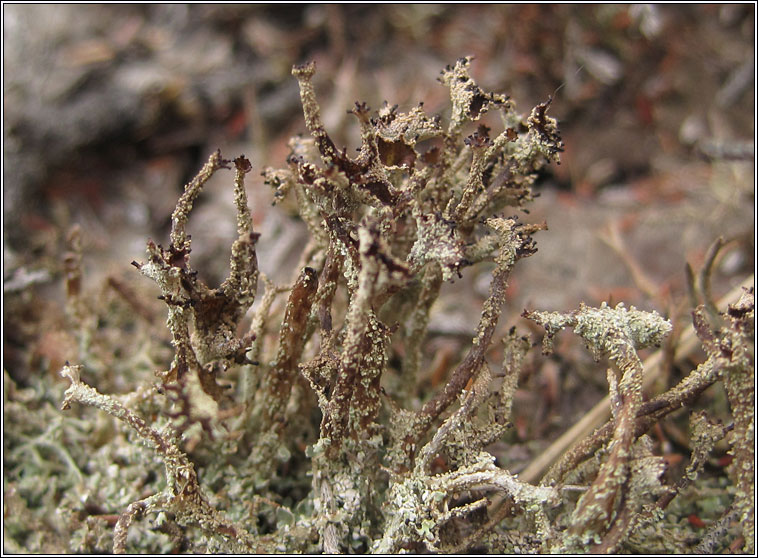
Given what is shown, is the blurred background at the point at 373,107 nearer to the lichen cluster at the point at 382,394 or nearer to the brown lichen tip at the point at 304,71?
the lichen cluster at the point at 382,394

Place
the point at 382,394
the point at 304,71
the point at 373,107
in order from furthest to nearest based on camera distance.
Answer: the point at 373,107, the point at 382,394, the point at 304,71

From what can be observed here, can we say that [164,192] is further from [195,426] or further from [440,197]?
[440,197]

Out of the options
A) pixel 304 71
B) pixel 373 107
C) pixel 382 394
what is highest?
pixel 373 107

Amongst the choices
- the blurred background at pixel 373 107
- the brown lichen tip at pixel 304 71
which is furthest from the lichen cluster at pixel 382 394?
the blurred background at pixel 373 107

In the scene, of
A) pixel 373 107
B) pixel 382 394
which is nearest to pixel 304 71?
pixel 382 394

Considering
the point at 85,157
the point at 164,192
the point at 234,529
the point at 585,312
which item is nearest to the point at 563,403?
the point at 585,312

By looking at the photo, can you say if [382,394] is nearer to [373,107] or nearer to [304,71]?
[304,71]
